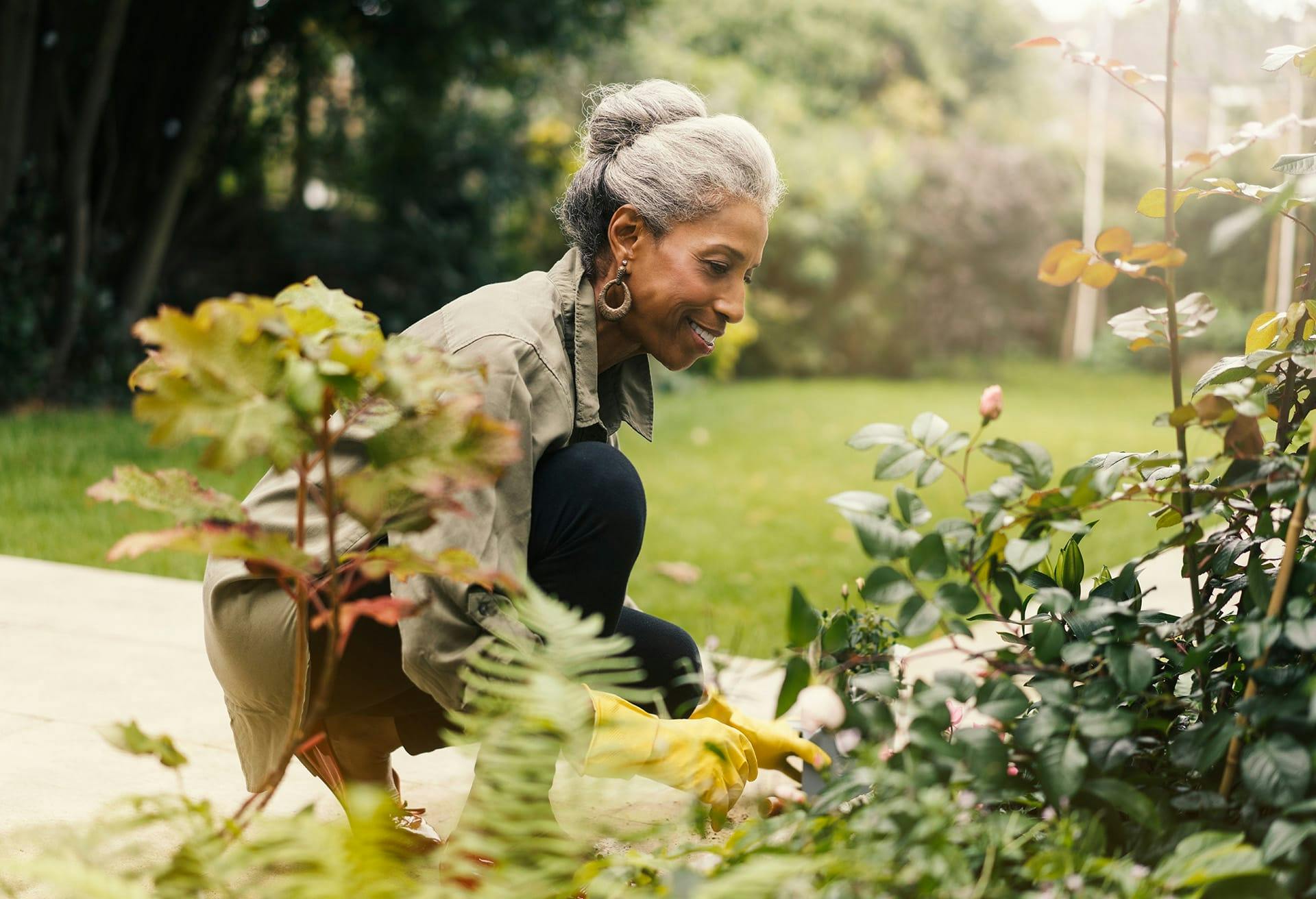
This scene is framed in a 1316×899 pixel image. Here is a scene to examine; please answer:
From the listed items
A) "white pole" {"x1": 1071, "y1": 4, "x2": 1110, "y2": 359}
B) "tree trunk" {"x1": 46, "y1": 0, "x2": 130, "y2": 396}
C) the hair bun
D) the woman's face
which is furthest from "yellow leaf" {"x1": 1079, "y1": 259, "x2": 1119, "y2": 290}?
"white pole" {"x1": 1071, "y1": 4, "x2": 1110, "y2": 359}

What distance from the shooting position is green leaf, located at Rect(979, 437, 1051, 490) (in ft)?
4.04

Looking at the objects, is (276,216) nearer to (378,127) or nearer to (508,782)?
(378,127)

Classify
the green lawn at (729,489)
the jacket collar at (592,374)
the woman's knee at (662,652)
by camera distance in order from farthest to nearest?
the green lawn at (729,489), the woman's knee at (662,652), the jacket collar at (592,374)

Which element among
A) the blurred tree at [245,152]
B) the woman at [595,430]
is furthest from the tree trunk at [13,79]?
the woman at [595,430]

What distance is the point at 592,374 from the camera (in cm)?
197

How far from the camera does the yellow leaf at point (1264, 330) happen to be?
1.65 metres

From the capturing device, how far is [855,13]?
21703 mm

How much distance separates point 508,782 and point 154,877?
306mm

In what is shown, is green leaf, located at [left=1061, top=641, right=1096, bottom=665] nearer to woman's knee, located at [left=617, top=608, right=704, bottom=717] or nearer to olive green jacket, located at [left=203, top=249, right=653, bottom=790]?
olive green jacket, located at [left=203, top=249, right=653, bottom=790]

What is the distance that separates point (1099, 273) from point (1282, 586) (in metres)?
0.37

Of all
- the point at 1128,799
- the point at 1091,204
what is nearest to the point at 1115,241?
the point at 1128,799

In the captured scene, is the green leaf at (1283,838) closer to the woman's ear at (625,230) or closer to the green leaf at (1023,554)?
the green leaf at (1023,554)

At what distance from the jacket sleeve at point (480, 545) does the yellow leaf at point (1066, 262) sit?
65 cm

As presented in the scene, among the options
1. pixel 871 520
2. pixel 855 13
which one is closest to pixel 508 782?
pixel 871 520
